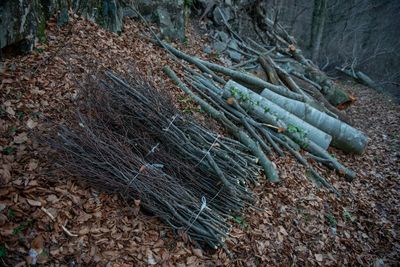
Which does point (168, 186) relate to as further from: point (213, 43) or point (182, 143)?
point (213, 43)

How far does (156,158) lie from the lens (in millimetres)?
3182

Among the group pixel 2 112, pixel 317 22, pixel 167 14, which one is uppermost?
pixel 317 22

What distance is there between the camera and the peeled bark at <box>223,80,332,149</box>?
5.14m

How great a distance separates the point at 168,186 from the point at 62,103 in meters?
1.94

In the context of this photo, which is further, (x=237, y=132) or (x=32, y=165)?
(x=237, y=132)

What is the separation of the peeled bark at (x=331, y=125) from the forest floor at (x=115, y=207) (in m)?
0.29

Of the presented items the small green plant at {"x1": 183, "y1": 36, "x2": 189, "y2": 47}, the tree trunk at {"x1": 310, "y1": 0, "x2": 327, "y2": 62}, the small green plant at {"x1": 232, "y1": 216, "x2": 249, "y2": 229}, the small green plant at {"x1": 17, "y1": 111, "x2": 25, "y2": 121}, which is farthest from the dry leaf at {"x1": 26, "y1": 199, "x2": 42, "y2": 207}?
the tree trunk at {"x1": 310, "y1": 0, "x2": 327, "y2": 62}

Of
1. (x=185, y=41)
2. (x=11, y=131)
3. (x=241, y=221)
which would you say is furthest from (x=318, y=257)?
(x=185, y=41)

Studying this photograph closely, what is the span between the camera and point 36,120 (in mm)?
3230

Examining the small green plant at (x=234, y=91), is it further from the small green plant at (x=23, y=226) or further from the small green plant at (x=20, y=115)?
the small green plant at (x=23, y=226)

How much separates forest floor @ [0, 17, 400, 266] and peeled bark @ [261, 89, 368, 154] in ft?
0.94

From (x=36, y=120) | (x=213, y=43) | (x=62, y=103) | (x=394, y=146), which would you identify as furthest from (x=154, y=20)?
(x=394, y=146)

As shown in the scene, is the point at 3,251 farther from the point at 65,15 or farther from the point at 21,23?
the point at 65,15

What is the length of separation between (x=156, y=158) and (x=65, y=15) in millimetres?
3446
